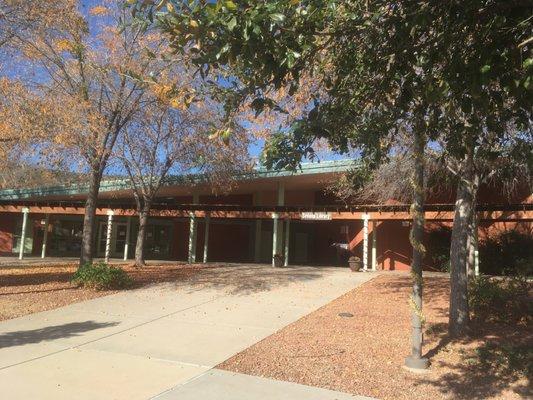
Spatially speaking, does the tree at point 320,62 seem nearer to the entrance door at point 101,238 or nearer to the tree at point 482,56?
the tree at point 482,56

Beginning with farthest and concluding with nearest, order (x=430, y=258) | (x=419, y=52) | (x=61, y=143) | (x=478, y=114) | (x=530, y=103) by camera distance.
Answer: (x=430, y=258) < (x=61, y=143) < (x=478, y=114) < (x=419, y=52) < (x=530, y=103)

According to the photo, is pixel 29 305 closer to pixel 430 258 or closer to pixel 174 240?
pixel 430 258

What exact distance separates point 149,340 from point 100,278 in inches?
231

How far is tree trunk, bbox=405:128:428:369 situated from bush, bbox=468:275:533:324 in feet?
10.7

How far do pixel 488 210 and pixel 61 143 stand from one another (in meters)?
15.2

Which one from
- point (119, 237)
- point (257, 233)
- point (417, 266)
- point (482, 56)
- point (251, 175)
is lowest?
point (417, 266)

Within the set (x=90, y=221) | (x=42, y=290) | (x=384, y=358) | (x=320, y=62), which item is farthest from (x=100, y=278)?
(x=320, y=62)

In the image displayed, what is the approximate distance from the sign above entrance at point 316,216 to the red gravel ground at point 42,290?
694cm

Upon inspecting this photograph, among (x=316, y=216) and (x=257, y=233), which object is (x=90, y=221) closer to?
(x=316, y=216)

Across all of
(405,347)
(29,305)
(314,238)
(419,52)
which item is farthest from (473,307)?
(314,238)

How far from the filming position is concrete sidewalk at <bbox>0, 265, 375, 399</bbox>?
5770 millimetres

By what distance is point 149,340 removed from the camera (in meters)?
8.12

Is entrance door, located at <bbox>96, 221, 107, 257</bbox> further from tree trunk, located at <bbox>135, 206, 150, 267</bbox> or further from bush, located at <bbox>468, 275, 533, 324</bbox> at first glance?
bush, located at <bbox>468, 275, 533, 324</bbox>

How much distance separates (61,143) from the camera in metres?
12.9
